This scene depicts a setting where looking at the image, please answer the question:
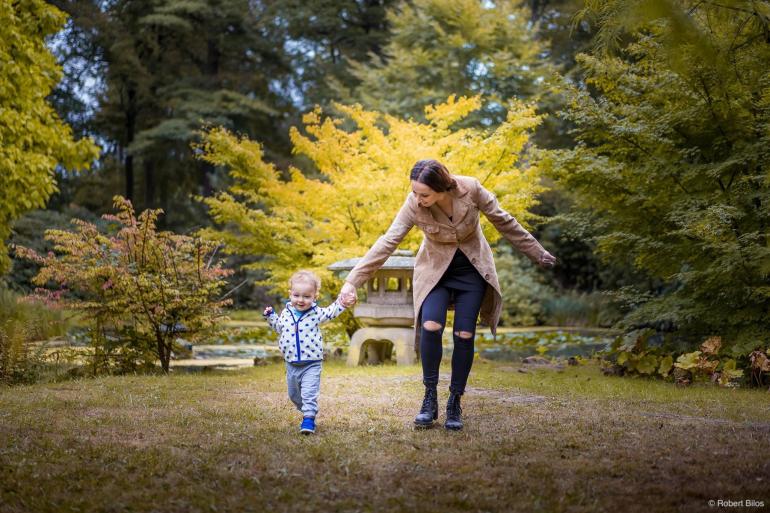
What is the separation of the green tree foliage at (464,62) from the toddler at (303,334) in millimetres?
13953

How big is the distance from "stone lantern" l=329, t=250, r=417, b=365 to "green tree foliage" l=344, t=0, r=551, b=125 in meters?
10.1

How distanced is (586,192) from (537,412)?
12.5ft

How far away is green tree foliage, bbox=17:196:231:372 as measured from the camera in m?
7.02

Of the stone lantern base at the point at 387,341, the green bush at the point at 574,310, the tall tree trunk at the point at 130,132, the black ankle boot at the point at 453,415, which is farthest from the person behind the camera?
the tall tree trunk at the point at 130,132

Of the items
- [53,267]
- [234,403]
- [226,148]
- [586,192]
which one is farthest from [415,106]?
[234,403]

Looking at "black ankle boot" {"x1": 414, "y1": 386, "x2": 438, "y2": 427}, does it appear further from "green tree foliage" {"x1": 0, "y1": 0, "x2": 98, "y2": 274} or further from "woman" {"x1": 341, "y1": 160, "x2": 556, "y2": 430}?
"green tree foliage" {"x1": 0, "y1": 0, "x2": 98, "y2": 274}

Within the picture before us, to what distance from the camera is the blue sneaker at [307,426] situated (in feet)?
13.4

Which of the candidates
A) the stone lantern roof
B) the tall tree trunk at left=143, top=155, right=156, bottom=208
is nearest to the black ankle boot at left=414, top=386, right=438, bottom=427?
the stone lantern roof

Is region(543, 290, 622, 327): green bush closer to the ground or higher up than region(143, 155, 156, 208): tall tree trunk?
closer to the ground

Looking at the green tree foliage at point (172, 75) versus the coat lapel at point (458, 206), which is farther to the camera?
the green tree foliage at point (172, 75)

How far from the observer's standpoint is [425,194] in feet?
13.7

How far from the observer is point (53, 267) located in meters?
6.94

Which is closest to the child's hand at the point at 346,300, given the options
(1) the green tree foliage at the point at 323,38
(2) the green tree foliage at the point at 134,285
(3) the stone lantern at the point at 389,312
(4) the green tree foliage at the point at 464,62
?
(2) the green tree foliage at the point at 134,285

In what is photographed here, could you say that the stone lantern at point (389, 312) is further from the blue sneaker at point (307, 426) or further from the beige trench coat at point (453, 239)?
the blue sneaker at point (307, 426)
